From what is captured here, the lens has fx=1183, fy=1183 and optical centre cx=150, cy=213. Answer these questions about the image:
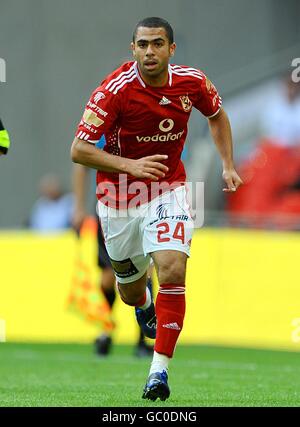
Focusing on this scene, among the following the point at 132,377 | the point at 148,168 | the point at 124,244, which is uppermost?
the point at 148,168

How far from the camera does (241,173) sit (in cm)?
1639

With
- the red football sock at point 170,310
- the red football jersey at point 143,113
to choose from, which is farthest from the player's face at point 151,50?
the red football sock at point 170,310

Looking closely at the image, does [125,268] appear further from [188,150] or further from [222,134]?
[188,150]

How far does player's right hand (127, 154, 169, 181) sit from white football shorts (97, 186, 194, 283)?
476mm

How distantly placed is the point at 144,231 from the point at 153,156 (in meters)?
0.76

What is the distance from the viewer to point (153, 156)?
743 cm

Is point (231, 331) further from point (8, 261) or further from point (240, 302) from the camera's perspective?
point (8, 261)

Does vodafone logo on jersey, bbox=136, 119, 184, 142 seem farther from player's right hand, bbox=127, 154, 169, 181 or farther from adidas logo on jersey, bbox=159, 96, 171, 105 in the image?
player's right hand, bbox=127, 154, 169, 181

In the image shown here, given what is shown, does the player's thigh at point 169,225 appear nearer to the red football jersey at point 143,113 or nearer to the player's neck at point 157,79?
the red football jersey at point 143,113

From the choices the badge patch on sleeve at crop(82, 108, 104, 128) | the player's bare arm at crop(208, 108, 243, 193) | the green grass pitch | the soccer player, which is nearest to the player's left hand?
the soccer player

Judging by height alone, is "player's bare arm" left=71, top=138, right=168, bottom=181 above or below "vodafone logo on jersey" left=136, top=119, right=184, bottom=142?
below

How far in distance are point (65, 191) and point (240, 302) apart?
6.57m

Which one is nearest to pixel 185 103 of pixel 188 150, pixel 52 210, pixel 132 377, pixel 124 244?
pixel 124 244

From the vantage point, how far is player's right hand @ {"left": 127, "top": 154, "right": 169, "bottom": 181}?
736cm
